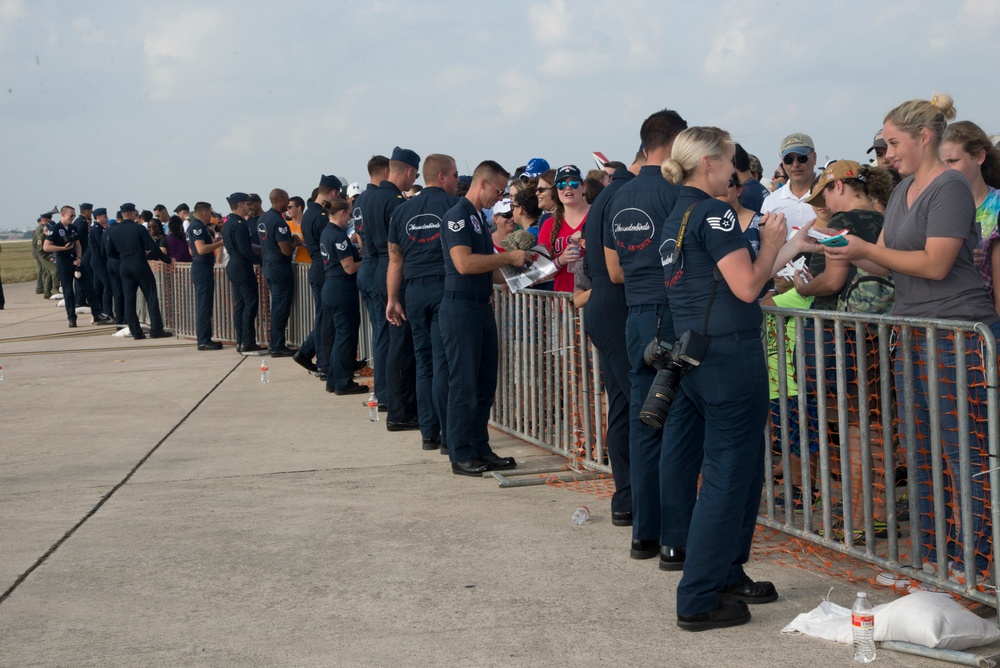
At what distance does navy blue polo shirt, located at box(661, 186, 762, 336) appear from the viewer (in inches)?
161

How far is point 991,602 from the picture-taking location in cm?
409

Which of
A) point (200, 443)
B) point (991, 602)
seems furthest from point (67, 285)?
point (991, 602)

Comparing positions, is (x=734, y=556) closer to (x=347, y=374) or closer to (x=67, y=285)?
(x=347, y=374)

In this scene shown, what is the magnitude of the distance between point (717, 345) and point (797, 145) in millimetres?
A: 4233

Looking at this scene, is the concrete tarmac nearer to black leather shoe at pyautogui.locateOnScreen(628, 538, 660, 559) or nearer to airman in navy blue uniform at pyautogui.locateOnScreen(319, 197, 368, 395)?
black leather shoe at pyautogui.locateOnScreen(628, 538, 660, 559)

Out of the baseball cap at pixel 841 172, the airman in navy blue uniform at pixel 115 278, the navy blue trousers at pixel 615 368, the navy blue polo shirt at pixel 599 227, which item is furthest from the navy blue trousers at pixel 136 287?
the baseball cap at pixel 841 172

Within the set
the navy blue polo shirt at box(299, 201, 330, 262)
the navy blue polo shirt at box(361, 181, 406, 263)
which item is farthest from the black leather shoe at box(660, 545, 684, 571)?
the navy blue polo shirt at box(299, 201, 330, 262)

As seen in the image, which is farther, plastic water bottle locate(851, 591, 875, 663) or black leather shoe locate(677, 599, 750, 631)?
black leather shoe locate(677, 599, 750, 631)

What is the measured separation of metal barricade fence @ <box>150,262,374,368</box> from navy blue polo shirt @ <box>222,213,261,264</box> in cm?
58

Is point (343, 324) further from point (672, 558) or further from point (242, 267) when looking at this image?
point (672, 558)

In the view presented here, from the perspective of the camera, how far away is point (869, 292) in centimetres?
525

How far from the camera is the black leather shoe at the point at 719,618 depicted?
167 inches

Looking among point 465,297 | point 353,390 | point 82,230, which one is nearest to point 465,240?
point 465,297

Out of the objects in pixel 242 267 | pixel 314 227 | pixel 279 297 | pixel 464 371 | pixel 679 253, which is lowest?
pixel 464 371
